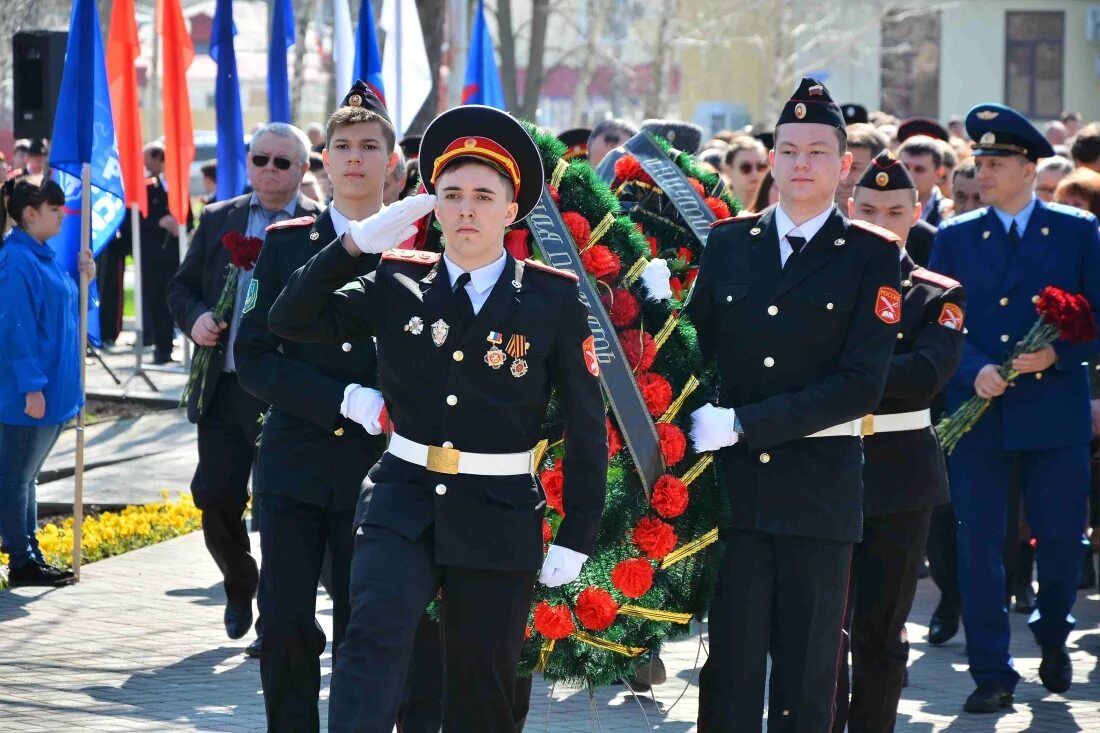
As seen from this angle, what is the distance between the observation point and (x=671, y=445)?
561 centimetres

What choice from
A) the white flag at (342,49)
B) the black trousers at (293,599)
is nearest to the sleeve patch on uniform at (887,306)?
the black trousers at (293,599)

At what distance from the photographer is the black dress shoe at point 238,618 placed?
26.7 feet

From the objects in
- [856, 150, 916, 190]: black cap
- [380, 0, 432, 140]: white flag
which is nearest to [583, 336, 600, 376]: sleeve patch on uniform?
[856, 150, 916, 190]: black cap

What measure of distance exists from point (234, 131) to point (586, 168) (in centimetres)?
892

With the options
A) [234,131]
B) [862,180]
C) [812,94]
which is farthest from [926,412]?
[234,131]

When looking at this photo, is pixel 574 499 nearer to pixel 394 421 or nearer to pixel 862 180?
pixel 394 421

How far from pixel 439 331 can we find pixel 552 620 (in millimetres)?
1068

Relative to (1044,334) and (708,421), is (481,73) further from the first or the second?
(708,421)

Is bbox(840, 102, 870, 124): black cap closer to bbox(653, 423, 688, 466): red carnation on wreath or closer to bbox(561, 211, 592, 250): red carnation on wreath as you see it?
bbox(561, 211, 592, 250): red carnation on wreath

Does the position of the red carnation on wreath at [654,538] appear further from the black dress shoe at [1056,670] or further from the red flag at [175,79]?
the red flag at [175,79]

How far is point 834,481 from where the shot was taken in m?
5.47

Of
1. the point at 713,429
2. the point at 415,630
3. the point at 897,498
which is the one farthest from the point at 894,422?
the point at 415,630

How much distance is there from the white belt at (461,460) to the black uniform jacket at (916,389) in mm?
1573

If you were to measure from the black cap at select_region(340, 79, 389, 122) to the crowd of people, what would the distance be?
0.01 meters
